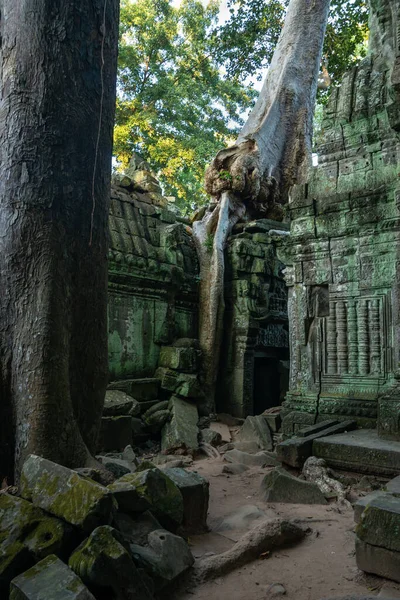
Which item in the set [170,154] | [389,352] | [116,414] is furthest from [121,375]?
[170,154]

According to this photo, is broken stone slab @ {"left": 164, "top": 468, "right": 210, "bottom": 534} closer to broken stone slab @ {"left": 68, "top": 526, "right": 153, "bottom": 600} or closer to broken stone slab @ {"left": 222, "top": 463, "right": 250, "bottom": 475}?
broken stone slab @ {"left": 68, "top": 526, "right": 153, "bottom": 600}

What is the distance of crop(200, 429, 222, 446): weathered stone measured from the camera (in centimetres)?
589

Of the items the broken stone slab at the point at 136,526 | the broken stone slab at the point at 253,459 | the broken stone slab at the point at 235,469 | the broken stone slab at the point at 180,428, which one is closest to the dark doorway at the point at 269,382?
the broken stone slab at the point at 180,428

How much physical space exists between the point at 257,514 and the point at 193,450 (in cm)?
244

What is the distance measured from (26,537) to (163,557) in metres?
0.65

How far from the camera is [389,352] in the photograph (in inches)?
186

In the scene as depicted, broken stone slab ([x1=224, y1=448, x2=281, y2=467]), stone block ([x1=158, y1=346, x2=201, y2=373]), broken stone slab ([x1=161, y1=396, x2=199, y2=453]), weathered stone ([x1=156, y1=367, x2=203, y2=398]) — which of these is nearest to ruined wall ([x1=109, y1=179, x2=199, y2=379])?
stone block ([x1=158, y1=346, x2=201, y2=373])

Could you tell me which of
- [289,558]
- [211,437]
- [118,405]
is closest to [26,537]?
[289,558]

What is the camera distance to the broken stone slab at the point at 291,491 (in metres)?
3.53

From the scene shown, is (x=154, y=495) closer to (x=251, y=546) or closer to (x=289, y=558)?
(x=251, y=546)

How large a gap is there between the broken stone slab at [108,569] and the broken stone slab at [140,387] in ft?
14.1

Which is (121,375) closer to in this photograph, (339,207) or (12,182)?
(339,207)

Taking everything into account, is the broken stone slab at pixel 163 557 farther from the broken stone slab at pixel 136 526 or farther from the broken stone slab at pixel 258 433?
the broken stone slab at pixel 258 433

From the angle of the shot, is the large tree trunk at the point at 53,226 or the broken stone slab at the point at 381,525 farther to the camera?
the large tree trunk at the point at 53,226
